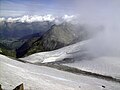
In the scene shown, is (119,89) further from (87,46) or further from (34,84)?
(87,46)

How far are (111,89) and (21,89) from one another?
25275 mm

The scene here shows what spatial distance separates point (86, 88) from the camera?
43781mm

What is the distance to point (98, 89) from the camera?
4522cm

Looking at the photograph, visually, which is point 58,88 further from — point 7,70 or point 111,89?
point 111,89

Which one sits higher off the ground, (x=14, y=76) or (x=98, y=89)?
(x=14, y=76)

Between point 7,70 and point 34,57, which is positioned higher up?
point 7,70

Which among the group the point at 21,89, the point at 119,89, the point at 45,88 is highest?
the point at 21,89

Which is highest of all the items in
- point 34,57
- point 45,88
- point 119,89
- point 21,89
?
point 21,89

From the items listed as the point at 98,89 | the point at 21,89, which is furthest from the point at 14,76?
the point at 98,89

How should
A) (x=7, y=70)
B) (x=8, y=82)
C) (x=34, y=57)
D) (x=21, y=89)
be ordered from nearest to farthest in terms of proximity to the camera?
A: (x=21, y=89), (x=8, y=82), (x=7, y=70), (x=34, y=57)

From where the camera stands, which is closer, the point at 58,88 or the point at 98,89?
the point at 58,88

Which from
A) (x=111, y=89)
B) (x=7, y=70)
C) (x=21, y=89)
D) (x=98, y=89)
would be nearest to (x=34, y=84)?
(x=7, y=70)

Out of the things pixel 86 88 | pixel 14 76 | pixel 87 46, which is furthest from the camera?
pixel 87 46

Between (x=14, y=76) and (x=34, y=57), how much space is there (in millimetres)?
125054
